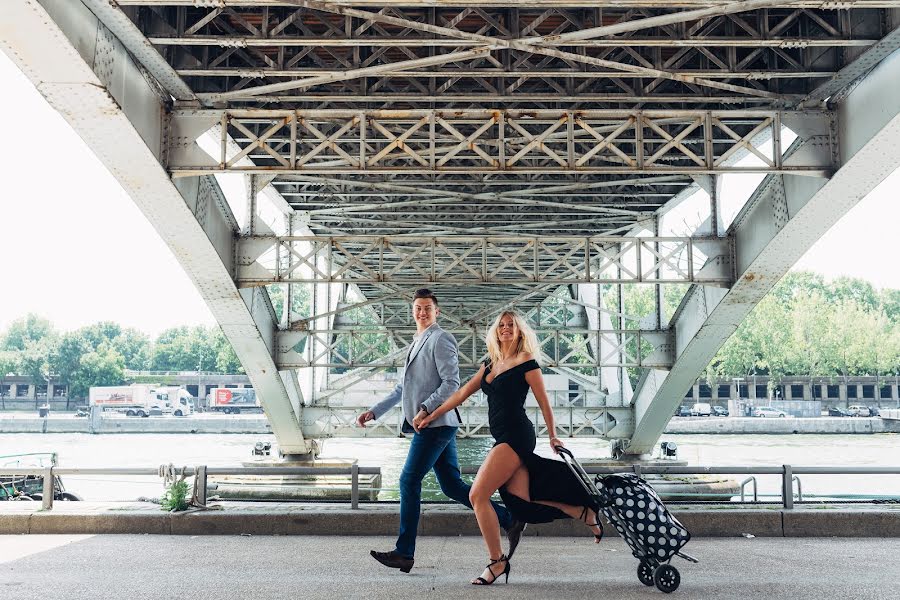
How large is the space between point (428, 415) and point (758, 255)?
11.1m

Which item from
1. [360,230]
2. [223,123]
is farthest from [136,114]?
[360,230]

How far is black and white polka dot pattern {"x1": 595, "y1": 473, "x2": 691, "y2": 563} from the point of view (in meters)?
5.73

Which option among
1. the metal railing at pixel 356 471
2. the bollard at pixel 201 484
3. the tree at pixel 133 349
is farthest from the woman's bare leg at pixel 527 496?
the tree at pixel 133 349

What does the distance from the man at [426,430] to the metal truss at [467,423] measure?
60.0 ft

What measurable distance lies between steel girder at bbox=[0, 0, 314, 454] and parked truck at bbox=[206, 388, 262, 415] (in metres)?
72.8

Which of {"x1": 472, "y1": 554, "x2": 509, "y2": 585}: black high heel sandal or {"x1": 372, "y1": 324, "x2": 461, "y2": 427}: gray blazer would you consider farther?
{"x1": 372, "y1": 324, "x2": 461, "y2": 427}: gray blazer

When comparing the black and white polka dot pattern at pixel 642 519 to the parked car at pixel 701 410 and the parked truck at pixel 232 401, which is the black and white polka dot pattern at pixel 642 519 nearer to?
the parked car at pixel 701 410

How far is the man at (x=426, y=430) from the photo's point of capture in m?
6.30

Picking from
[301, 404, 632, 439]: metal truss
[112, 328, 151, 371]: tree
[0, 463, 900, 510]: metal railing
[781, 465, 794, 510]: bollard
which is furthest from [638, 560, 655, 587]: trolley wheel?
[112, 328, 151, 371]: tree

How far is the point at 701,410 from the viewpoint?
76.7 metres

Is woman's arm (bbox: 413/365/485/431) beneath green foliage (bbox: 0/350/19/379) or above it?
beneath

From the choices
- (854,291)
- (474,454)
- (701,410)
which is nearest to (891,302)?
(854,291)

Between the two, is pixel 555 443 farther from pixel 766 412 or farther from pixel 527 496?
pixel 766 412

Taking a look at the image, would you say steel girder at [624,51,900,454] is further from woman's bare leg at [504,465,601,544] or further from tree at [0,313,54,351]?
tree at [0,313,54,351]
